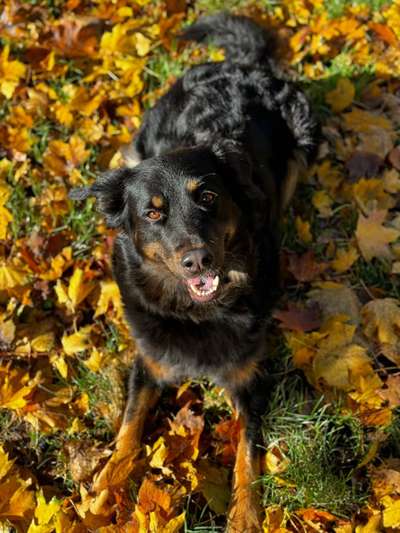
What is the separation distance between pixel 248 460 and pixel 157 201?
55.2 inches

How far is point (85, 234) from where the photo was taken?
159 inches

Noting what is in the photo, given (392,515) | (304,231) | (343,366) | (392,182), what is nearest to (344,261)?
(304,231)

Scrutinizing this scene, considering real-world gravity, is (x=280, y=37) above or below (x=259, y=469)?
above

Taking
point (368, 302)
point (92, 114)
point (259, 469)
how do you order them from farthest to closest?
point (92, 114) → point (368, 302) → point (259, 469)

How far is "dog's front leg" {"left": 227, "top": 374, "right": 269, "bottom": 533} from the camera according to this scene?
2896 millimetres

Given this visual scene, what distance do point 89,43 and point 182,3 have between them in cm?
93

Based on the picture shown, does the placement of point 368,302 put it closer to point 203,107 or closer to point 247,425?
point 247,425

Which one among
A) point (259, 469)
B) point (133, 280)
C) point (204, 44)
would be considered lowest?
point (259, 469)

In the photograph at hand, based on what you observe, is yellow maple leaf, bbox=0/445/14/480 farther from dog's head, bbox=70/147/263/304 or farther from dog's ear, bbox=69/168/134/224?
dog's ear, bbox=69/168/134/224

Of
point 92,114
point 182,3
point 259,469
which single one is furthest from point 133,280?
point 182,3

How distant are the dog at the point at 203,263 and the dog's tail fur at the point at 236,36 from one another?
803mm

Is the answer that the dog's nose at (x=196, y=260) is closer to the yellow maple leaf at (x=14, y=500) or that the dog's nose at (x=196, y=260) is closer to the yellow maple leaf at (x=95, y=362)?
the yellow maple leaf at (x=95, y=362)

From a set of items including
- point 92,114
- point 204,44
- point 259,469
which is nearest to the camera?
point 259,469

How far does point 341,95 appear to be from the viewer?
14.8 feet
